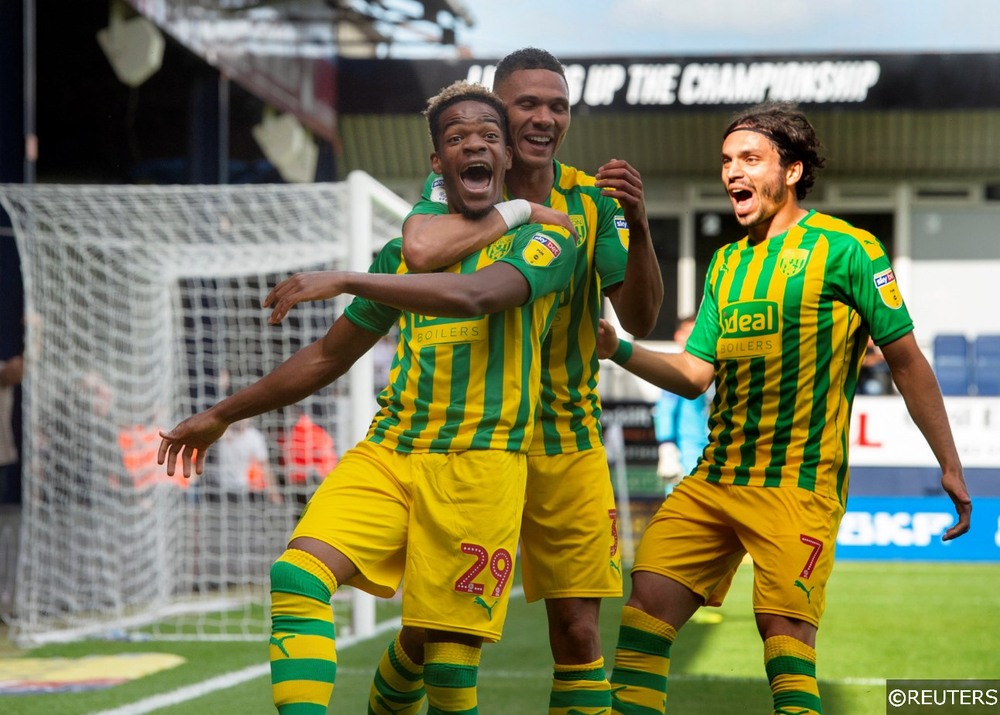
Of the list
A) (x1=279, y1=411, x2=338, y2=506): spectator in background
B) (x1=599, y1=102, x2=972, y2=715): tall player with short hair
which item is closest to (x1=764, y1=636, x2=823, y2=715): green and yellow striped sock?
(x1=599, y1=102, x2=972, y2=715): tall player with short hair

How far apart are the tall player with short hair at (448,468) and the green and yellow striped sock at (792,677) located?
2.63ft

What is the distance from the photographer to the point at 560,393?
385 centimetres

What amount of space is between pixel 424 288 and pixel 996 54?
604 inches

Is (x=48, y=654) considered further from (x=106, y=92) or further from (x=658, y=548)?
(x=106, y=92)

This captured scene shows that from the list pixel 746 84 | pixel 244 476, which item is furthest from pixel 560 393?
pixel 746 84

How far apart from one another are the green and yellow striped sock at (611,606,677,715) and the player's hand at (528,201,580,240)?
43.5 inches

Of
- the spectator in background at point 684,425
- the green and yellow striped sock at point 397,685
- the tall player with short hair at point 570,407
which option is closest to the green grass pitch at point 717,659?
the spectator in background at point 684,425

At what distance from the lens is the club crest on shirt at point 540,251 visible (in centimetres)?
342

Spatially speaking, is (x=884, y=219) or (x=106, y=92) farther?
(x=884, y=219)

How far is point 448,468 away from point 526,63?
1.16m

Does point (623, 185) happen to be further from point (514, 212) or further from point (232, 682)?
point (232, 682)

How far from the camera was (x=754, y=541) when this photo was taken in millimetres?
3818

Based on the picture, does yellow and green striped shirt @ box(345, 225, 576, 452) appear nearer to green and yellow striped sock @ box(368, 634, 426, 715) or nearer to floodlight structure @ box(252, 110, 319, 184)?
green and yellow striped sock @ box(368, 634, 426, 715)

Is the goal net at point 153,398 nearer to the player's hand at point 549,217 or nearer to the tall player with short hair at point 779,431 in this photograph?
the tall player with short hair at point 779,431
